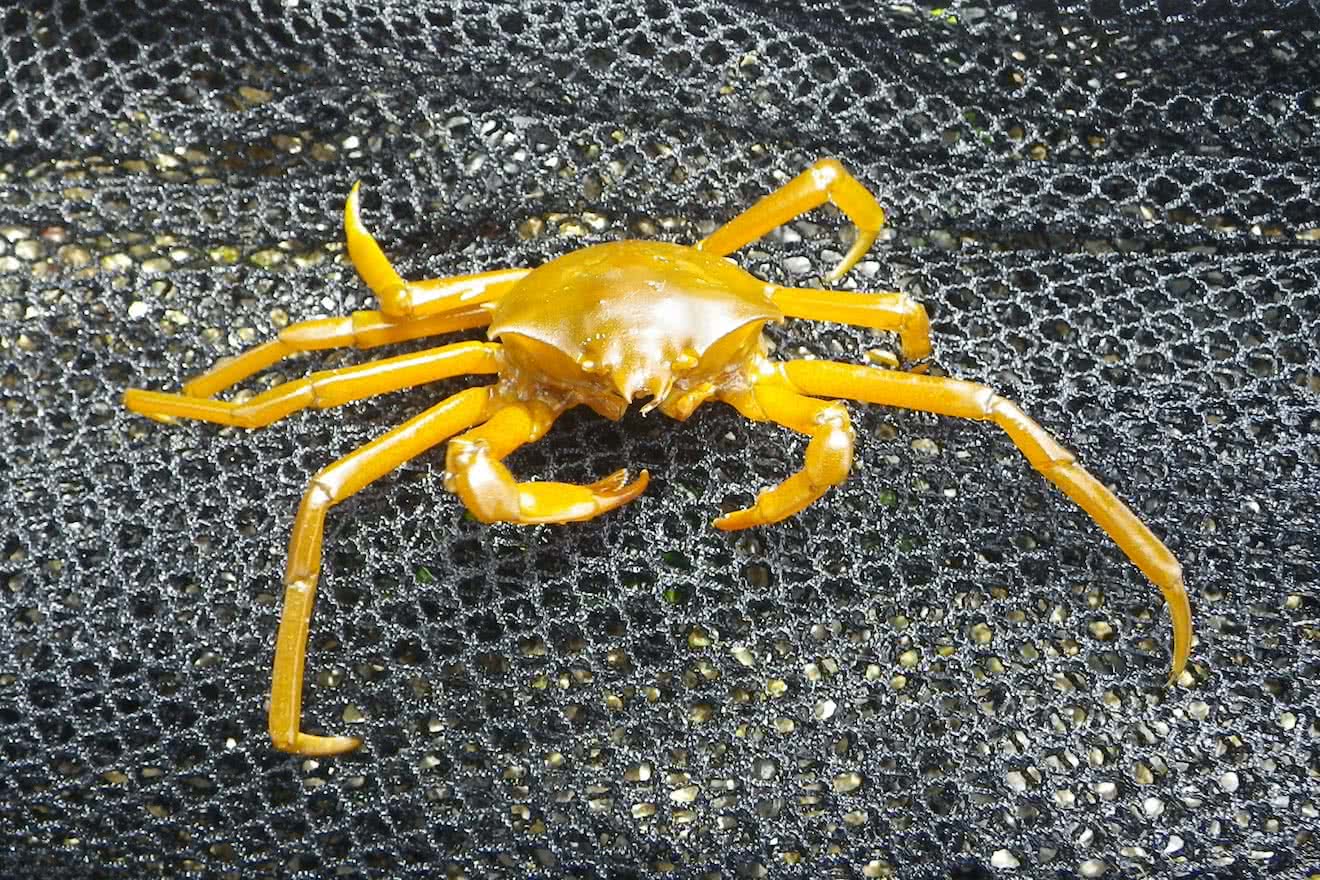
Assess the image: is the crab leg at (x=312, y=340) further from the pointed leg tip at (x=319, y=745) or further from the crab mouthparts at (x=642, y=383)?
the pointed leg tip at (x=319, y=745)

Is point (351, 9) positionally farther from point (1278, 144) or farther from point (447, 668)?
point (1278, 144)

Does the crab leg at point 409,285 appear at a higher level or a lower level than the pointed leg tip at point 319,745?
higher

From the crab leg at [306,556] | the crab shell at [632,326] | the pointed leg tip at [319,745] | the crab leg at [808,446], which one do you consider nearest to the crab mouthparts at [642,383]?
the crab shell at [632,326]

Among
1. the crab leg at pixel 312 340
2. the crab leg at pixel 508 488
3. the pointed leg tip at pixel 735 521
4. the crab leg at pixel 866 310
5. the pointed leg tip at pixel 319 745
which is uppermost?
the crab leg at pixel 866 310

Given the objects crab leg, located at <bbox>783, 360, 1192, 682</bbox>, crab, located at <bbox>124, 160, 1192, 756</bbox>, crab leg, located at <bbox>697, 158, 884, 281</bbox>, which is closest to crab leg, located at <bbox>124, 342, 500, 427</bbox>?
crab, located at <bbox>124, 160, 1192, 756</bbox>

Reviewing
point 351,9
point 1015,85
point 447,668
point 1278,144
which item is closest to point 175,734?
point 447,668

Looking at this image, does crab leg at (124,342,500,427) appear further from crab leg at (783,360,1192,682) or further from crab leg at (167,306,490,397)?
crab leg at (783,360,1192,682)

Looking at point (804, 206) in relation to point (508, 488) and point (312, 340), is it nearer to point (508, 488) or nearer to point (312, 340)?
point (508, 488)
